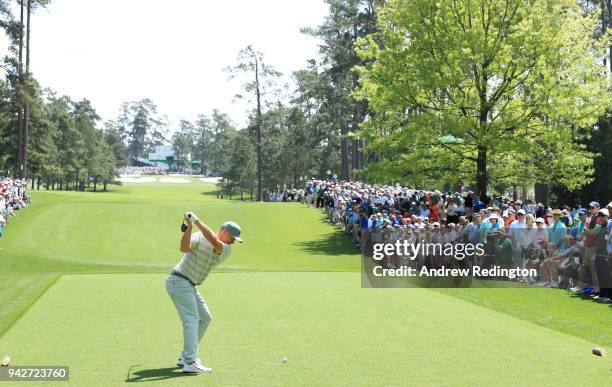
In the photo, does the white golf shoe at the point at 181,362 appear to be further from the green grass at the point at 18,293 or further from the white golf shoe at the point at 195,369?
the green grass at the point at 18,293

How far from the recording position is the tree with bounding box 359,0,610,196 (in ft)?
91.8

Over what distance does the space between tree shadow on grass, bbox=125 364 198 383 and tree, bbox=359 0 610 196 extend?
850 inches

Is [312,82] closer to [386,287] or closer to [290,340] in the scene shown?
[386,287]

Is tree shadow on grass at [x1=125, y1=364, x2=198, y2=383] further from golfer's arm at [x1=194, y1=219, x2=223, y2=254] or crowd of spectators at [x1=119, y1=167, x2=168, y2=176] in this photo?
crowd of spectators at [x1=119, y1=167, x2=168, y2=176]

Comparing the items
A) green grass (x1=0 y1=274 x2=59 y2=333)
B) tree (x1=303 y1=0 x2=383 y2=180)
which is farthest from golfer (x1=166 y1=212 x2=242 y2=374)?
tree (x1=303 y1=0 x2=383 y2=180)

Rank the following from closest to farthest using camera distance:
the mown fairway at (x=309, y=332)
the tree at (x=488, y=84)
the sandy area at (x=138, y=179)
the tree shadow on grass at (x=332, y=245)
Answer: the mown fairway at (x=309, y=332), the tree at (x=488, y=84), the tree shadow on grass at (x=332, y=245), the sandy area at (x=138, y=179)

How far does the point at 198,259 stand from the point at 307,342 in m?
2.11

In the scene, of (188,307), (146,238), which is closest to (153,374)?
(188,307)

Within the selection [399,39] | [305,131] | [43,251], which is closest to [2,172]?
[305,131]

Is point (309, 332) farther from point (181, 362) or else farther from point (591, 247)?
point (591, 247)

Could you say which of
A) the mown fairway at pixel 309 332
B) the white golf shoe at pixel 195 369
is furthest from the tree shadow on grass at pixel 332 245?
the white golf shoe at pixel 195 369

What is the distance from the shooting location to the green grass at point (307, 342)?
7.99 meters

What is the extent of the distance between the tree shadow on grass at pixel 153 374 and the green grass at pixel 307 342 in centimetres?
1

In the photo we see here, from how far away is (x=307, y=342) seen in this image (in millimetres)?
9766
